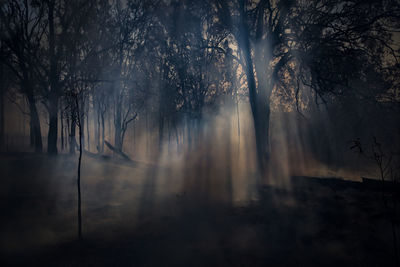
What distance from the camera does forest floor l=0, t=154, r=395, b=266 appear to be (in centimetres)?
546

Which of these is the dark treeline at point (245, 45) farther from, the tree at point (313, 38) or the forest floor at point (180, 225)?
the forest floor at point (180, 225)

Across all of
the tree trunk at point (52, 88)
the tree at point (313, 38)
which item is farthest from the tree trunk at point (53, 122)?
the tree at point (313, 38)

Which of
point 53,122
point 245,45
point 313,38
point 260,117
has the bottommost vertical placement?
point 260,117

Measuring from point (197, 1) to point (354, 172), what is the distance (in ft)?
57.1

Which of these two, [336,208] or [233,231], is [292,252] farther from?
[336,208]

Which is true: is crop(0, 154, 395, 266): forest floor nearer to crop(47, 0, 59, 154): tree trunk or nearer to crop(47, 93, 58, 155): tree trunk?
crop(47, 93, 58, 155): tree trunk

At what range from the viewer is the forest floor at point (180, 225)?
215 inches

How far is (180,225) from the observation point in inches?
291

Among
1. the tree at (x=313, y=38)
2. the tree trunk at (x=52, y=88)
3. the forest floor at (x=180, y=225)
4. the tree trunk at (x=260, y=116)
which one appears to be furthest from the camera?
the tree trunk at (x=52, y=88)

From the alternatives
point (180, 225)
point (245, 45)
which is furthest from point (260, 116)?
point (180, 225)

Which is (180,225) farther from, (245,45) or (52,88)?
(52,88)

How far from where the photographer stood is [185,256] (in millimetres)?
5527

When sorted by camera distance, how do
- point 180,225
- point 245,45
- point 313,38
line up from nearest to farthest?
point 180,225
point 313,38
point 245,45

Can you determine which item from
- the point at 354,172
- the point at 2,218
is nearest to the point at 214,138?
the point at 354,172
